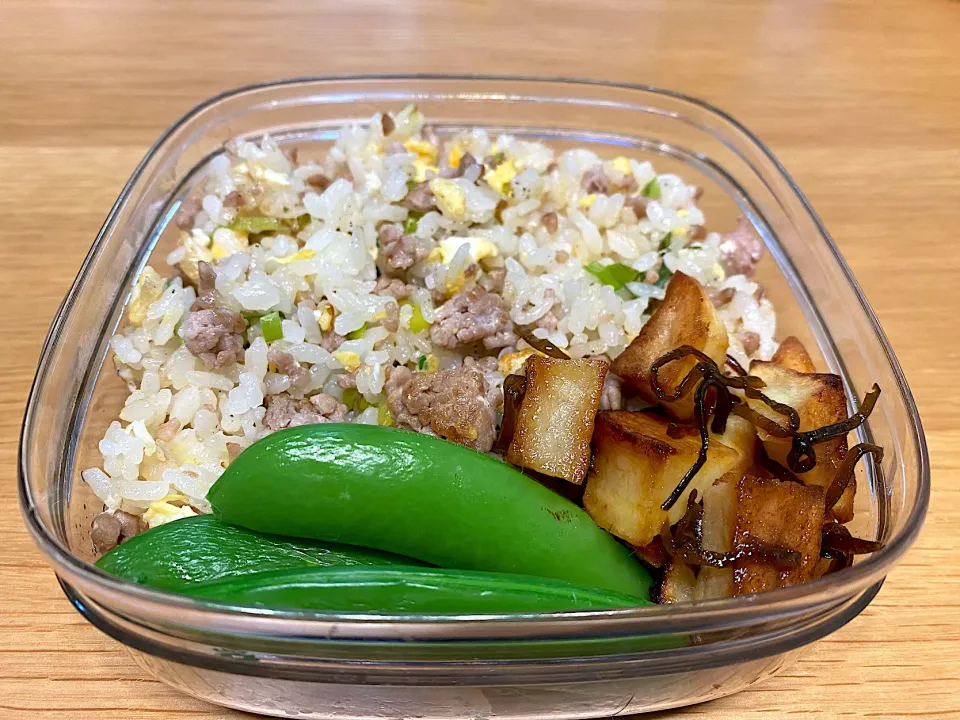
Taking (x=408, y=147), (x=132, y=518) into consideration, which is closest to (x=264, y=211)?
(x=408, y=147)

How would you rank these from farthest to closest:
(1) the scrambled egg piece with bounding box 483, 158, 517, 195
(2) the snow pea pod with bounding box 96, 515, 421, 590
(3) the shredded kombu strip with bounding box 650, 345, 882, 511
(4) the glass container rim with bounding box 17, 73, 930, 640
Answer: (1) the scrambled egg piece with bounding box 483, 158, 517, 195, (3) the shredded kombu strip with bounding box 650, 345, 882, 511, (2) the snow pea pod with bounding box 96, 515, 421, 590, (4) the glass container rim with bounding box 17, 73, 930, 640

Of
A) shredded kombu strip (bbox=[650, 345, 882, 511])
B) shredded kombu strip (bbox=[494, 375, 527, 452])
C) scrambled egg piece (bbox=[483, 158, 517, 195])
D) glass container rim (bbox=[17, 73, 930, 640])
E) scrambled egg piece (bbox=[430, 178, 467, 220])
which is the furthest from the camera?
scrambled egg piece (bbox=[483, 158, 517, 195])

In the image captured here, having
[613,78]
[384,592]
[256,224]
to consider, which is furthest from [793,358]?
[613,78]

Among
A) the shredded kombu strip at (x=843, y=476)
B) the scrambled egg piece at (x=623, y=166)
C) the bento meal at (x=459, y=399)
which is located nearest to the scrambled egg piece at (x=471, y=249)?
the bento meal at (x=459, y=399)

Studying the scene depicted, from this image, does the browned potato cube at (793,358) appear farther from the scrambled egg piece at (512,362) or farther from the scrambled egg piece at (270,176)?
the scrambled egg piece at (270,176)

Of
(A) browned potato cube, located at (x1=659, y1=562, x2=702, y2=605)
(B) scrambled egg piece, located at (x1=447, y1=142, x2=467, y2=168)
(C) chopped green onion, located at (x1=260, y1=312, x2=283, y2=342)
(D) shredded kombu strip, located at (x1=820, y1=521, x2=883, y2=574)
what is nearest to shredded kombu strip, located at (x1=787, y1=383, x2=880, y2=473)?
(D) shredded kombu strip, located at (x1=820, y1=521, x2=883, y2=574)

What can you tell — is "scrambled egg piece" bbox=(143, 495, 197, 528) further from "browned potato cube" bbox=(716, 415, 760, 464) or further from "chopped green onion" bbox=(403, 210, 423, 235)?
"browned potato cube" bbox=(716, 415, 760, 464)

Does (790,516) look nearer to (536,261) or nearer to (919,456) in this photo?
(919,456)
